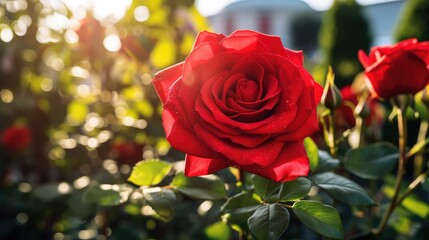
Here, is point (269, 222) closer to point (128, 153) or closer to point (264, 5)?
point (128, 153)

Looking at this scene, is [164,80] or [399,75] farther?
[399,75]

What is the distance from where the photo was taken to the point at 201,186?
0.52 meters

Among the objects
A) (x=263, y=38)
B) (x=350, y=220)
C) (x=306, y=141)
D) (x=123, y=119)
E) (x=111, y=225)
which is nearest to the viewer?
(x=263, y=38)

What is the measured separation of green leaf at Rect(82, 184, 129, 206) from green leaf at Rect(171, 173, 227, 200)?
2.3 inches

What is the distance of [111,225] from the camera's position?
0.99m

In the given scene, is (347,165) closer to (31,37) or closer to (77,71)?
(77,71)

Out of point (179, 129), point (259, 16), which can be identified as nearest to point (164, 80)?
point (179, 129)

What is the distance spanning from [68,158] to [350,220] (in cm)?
67

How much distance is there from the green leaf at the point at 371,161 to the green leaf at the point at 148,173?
211 millimetres

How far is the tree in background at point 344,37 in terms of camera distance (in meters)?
6.20

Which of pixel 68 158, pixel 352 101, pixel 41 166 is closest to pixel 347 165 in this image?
pixel 352 101

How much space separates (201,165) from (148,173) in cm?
16

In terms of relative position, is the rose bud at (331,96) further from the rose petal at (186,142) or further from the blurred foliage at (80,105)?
the blurred foliage at (80,105)

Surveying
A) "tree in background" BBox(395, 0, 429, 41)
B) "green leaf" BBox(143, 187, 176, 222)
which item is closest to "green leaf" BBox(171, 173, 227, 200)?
"green leaf" BBox(143, 187, 176, 222)
